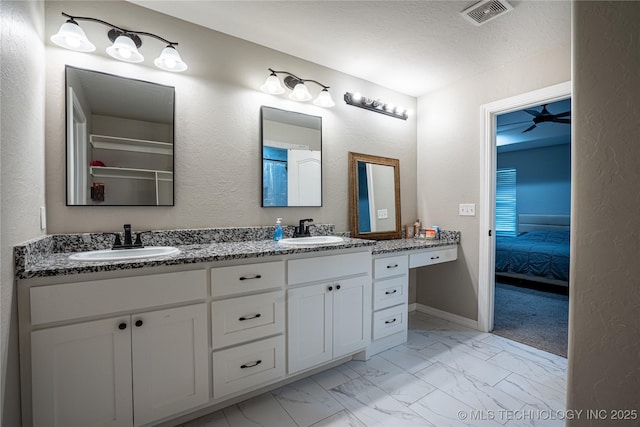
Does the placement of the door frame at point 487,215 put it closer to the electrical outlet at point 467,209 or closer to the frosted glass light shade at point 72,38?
the electrical outlet at point 467,209

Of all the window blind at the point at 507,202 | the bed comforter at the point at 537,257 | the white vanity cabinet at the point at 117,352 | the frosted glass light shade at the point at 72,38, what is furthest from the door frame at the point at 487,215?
the window blind at the point at 507,202

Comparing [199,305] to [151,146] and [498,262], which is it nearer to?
[151,146]

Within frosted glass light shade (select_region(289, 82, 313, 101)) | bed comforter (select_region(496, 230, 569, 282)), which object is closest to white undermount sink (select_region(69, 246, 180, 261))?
frosted glass light shade (select_region(289, 82, 313, 101))

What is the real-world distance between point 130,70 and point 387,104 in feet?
7.25

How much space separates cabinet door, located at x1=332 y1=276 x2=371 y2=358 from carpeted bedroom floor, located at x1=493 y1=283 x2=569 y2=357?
143cm

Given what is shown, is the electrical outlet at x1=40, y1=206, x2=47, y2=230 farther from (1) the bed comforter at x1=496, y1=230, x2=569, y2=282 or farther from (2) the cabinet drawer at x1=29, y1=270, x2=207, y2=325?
(1) the bed comforter at x1=496, y1=230, x2=569, y2=282

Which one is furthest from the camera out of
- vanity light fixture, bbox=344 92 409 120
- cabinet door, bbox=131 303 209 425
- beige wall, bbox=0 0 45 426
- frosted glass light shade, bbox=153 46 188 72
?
vanity light fixture, bbox=344 92 409 120

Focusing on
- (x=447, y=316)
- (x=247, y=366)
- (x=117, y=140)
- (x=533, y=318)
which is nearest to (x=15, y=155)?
(x=117, y=140)

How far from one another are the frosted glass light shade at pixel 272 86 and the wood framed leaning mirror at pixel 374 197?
35.7 inches

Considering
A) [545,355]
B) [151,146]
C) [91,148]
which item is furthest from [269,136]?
[545,355]

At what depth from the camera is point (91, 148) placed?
171 centimetres

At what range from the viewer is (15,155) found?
1.17 meters

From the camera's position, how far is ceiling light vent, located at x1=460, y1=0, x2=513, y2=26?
1.80 metres

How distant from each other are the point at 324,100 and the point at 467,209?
1.71 metres
